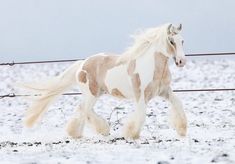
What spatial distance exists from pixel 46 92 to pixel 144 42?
69.0 inches

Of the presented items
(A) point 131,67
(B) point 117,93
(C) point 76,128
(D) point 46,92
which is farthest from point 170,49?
(D) point 46,92

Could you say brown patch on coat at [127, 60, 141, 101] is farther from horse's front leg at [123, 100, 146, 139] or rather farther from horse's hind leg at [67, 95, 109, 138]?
horse's hind leg at [67, 95, 109, 138]

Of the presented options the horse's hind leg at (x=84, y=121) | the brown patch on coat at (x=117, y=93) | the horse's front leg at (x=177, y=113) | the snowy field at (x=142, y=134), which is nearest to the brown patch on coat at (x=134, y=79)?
the brown patch on coat at (x=117, y=93)

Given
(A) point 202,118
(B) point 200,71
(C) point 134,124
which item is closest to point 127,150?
(C) point 134,124

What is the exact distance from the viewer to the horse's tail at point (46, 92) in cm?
817

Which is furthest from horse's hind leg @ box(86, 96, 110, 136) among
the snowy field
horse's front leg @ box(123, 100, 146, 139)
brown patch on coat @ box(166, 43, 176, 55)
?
brown patch on coat @ box(166, 43, 176, 55)

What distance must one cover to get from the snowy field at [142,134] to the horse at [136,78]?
23 centimetres

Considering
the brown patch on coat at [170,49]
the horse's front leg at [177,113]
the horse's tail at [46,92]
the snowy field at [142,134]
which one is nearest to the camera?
the snowy field at [142,134]

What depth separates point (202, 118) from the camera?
38.7 feet

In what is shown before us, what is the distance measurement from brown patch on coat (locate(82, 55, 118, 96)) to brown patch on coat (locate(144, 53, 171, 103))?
2.10 feet

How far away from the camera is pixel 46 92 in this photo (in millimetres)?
8211

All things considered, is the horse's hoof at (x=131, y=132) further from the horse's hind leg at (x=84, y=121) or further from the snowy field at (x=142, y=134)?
the horse's hind leg at (x=84, y=121)

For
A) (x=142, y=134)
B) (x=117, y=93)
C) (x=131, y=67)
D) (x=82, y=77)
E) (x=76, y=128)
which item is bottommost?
(x=142, y=134)

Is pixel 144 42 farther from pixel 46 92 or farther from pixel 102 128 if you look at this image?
pixel 46 92
